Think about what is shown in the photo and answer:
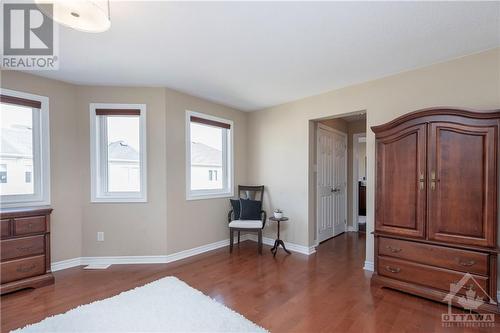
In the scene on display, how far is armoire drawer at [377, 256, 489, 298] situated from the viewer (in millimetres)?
2146

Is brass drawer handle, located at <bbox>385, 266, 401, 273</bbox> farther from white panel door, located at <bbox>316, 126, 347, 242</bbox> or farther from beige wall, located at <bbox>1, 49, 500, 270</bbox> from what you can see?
white panel door, located at <bbox>316, 126, 347, 242</bbox>

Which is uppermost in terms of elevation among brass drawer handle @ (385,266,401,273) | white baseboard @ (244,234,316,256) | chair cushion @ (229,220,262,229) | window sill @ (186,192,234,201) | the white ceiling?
the white ceiling

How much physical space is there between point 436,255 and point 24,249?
13.7 ft

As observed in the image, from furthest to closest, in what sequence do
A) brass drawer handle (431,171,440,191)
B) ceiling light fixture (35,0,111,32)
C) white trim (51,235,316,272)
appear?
white trim (51,235,316,272)
brass drawer handle (431,171,440,191)
ceiling light fixture (35,0,111,32)

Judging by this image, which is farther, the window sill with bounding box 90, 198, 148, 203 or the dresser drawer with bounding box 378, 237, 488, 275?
the window sill with bounding box 90, 198, 148, 203

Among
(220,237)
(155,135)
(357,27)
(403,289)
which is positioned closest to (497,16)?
(357,27)

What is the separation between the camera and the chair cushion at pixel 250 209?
3.97 m

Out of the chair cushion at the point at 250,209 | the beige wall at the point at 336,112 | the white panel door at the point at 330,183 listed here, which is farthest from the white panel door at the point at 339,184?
the chair cushion at the point at 250,209

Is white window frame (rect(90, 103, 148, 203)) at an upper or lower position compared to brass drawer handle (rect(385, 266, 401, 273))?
upper

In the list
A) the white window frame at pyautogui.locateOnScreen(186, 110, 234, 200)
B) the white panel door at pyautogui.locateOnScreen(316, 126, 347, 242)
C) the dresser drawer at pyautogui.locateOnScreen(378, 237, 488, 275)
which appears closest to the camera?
the dresser drawer at pyautogui.locateOnScreen(378, 237, 488, 275)

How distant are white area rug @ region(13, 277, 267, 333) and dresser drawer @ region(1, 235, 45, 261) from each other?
0.94 meters

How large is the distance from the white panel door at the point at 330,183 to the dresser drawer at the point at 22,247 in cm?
374

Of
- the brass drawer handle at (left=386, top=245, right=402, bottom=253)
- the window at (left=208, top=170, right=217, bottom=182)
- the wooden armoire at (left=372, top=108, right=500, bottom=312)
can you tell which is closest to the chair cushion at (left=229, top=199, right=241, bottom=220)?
the window at (left=208, top=170, right=217, bottom=182)

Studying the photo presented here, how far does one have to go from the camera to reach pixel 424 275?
7.75ft
